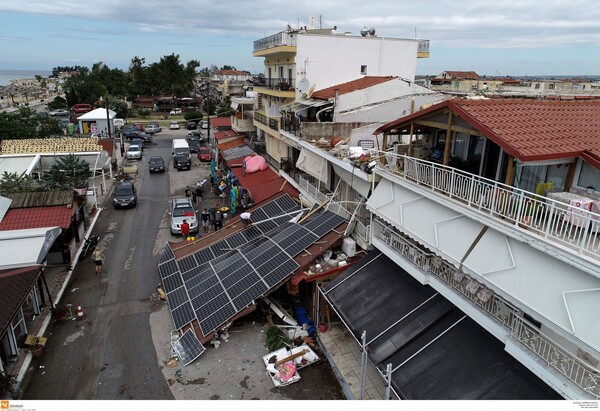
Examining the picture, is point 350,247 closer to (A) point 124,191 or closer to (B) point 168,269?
(B) point 168,269

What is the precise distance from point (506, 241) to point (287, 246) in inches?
335

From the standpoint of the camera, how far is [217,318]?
13820mm

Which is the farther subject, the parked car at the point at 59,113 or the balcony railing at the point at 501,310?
the parked car at the point at 59,113

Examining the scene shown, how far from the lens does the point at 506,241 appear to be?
855cm

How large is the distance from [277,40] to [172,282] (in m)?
17.5

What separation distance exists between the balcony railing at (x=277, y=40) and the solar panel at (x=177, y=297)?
16762 mm

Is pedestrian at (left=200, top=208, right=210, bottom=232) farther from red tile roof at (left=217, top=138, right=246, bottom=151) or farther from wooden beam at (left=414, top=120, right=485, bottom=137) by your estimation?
wooden beam at (left=414, top=120, right=485, bottom=137)

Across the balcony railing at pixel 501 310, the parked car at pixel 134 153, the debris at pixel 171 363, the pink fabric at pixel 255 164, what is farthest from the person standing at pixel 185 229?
the parked car at pixel 134 153

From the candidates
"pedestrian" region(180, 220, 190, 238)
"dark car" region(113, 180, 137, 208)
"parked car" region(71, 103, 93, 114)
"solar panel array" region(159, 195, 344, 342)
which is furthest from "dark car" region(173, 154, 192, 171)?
"parked car" region(71, 103, 93, 114)

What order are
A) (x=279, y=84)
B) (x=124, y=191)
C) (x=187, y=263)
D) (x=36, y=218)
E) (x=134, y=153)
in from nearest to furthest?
(x=187, y=263) < (x=36, y=218) < (x=279, y=84) < (x=124, y=191) < (x=134, y=153)

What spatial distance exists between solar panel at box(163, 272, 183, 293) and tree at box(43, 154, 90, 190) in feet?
42.8

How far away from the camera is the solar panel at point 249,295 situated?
45.8ft

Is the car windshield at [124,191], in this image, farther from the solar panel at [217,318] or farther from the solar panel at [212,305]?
the solar panel at [217,318]

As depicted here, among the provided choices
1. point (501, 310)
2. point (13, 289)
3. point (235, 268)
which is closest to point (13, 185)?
point (13, 289)
